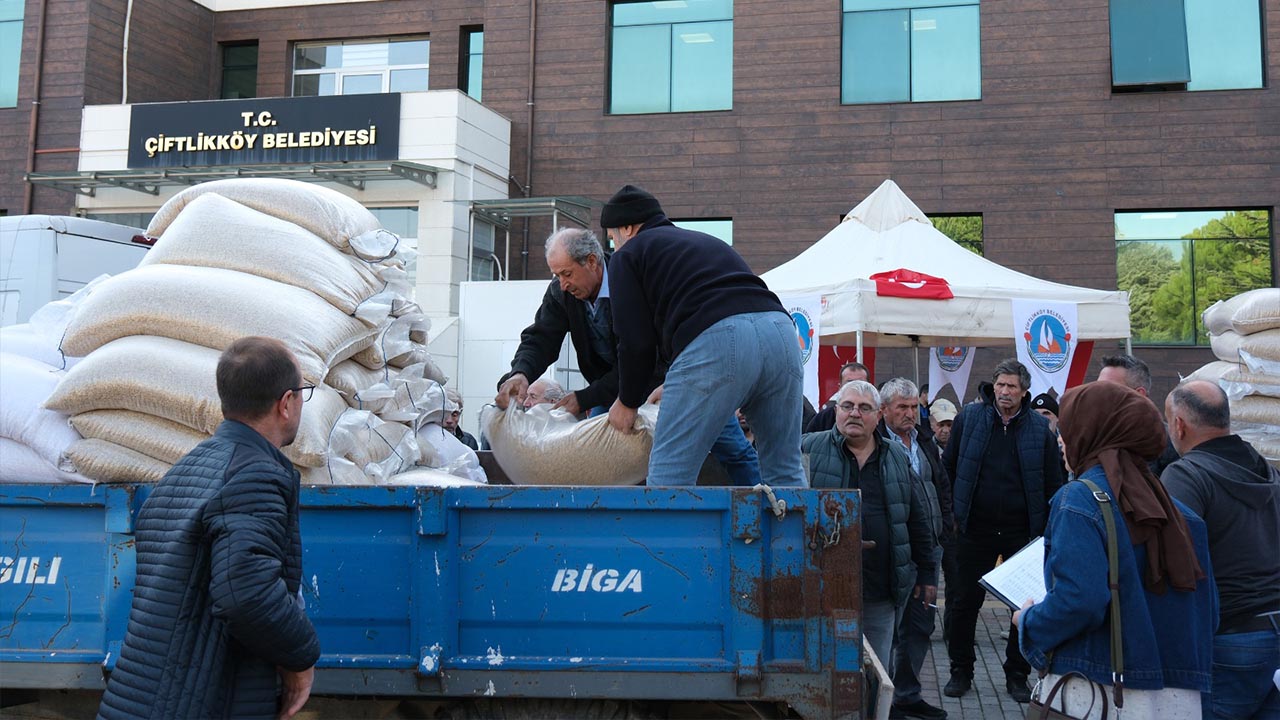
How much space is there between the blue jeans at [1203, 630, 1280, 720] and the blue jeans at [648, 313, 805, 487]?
1.49 meters

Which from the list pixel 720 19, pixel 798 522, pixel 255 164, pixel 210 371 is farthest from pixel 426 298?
pixel 798 522

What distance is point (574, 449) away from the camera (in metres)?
4.02

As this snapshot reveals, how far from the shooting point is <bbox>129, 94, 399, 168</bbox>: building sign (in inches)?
617

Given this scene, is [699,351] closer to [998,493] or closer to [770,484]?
[770,484]

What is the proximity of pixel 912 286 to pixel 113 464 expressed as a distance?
7.36 m

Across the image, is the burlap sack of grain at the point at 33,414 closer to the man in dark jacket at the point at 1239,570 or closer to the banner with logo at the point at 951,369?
the man in dark jacket at the point at 1239,570

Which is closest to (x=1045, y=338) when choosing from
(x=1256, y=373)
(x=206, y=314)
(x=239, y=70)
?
(x=1256, y=373)

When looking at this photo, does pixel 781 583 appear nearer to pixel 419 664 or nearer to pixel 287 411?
pixel 419 664

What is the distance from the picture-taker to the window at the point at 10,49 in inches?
679

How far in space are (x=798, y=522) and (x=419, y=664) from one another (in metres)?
1.19

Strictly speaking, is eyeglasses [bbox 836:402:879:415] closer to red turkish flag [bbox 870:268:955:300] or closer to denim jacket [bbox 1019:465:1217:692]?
denim jacket [bbox 1019:465:1217:692]

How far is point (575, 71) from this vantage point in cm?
1680

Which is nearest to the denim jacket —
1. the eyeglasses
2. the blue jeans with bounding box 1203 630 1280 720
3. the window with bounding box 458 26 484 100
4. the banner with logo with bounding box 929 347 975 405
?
the blue jeans with bounding box 1203 630 1280 720

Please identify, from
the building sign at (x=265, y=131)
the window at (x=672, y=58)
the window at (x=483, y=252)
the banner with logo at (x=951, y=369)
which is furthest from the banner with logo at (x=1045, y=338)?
the building sign at (x=265, y=131)
